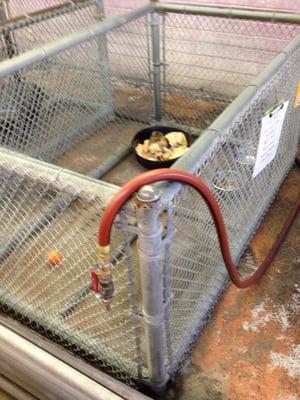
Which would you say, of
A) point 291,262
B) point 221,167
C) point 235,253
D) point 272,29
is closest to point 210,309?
point 235,253

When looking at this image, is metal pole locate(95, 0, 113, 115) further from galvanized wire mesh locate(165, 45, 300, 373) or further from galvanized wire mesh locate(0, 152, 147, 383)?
galvanized wire mesh locate(165, 45, 300, 373)

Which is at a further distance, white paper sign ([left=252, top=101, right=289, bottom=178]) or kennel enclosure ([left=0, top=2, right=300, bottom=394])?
white paper sign ([left=252, top=101, right=289, bottom=178])

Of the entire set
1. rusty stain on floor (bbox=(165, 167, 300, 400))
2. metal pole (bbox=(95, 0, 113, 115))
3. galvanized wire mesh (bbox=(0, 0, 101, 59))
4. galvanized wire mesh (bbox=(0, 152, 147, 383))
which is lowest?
rusty stain on floor (bbox=(165, 167, 300, 400))

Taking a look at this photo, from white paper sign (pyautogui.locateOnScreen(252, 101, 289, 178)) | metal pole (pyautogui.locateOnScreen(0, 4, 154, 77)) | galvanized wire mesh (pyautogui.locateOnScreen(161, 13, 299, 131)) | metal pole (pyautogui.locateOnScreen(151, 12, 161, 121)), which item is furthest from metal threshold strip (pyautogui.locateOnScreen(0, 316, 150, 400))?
galvanized wire mesh (pyautogui.locateOnScreen(161, 13, 299, 131))

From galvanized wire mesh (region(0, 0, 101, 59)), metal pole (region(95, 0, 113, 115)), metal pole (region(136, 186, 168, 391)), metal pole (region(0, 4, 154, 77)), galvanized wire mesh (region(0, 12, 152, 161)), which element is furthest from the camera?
metal pole (region(95, 0, 113, 115))

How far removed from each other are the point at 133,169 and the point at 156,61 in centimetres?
80

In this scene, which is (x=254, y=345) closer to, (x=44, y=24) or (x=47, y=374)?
(x=47, y=374)

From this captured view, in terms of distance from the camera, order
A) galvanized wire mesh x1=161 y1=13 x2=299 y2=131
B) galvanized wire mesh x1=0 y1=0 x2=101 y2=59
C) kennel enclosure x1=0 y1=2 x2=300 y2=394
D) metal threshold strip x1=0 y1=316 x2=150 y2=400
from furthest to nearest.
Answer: galvanized wire mesh x1=161 y1=13 x2=299 y2=131, galvanized wire mesh x1=0 y1=0 x2=101 y2=59, metal threshold strip x1=0 y1=316 x2=150 y2=400, kennel enclosure x1=0 y1=2 x2=300 y2=394

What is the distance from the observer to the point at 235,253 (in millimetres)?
1930

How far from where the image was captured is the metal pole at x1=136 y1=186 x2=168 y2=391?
0.92 m

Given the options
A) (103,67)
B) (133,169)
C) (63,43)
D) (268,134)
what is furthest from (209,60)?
(268,134)

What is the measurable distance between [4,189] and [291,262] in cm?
139

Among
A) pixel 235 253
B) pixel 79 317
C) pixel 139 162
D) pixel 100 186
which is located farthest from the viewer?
pixel 139 162

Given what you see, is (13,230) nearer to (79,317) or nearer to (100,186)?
(79,317)
